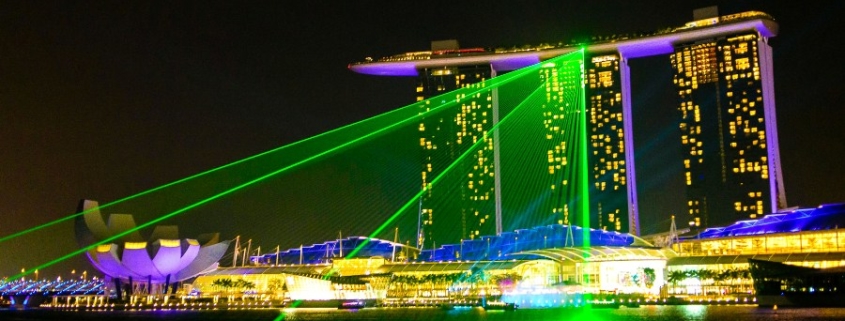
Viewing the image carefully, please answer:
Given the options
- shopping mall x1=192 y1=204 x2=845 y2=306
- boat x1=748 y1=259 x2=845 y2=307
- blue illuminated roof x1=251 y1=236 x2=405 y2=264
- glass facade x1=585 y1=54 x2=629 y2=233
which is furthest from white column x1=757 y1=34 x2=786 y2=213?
blue illuminated roof x1=251 y1=236 x2=405 y2=264

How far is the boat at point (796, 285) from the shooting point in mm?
54688

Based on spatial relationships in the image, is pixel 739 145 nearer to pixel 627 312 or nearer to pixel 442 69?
pixel 442 69

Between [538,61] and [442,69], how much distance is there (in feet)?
35.3

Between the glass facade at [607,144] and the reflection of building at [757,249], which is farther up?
the glass facade at [607,144]

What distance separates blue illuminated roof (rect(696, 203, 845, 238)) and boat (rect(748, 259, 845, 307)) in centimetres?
1208

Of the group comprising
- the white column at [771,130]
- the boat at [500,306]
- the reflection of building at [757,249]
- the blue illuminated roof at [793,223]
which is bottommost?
the boat at [500,306]

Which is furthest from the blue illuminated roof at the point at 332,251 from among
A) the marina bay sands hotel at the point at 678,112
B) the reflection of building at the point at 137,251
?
the reflection of building at the point at 137,251

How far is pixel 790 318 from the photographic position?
42750 millimetres

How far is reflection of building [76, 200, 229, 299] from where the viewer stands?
2761 inches

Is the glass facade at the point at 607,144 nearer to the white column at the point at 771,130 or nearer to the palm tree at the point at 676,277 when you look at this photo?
the white column at the point at 771,130

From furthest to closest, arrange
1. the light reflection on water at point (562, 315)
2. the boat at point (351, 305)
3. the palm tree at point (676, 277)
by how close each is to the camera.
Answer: the palm tree at point (676, 277) → the boat at point (351, 305) → the light reflection on water at point (562, 315)

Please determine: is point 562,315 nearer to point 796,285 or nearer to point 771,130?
point 796,285

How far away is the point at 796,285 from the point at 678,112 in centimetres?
3860

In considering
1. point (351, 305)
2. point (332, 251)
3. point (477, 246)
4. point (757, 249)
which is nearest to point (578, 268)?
point (757, 249)
